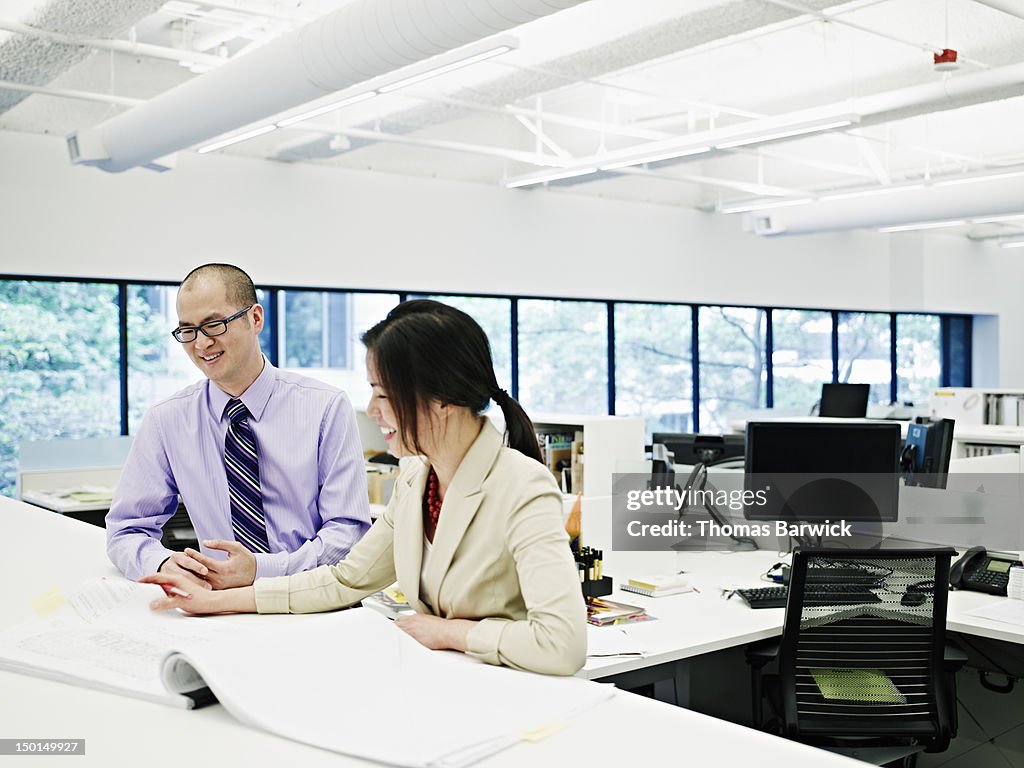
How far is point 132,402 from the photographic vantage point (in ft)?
24.0

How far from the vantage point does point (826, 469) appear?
3.66 m

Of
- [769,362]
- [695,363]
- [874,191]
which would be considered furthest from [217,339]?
[769,362]

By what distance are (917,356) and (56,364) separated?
402 inches

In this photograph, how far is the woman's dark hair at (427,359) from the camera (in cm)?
150

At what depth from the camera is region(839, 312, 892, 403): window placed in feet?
39.4

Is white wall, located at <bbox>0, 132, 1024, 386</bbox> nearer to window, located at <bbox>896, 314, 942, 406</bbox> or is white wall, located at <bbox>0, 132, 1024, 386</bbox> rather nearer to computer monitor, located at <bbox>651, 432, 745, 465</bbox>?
window, located at <bbox>896, 314, 942, 406</bbox>

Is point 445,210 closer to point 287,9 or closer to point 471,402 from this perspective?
point 287,9

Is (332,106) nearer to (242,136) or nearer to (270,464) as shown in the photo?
(242,136)

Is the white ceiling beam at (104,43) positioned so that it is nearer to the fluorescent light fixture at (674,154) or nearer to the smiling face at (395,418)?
the fluorescent light fixture at (674,154)

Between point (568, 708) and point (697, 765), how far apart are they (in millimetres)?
200

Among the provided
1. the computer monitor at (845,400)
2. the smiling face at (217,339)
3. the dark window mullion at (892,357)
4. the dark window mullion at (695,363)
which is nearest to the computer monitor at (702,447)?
the smiling face at (217,339)

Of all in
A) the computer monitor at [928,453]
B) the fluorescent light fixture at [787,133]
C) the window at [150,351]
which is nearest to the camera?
the computer monitor at [928,453]

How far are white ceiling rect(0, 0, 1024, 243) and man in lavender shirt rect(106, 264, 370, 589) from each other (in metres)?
2.76

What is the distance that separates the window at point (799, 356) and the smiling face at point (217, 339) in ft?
31.6
